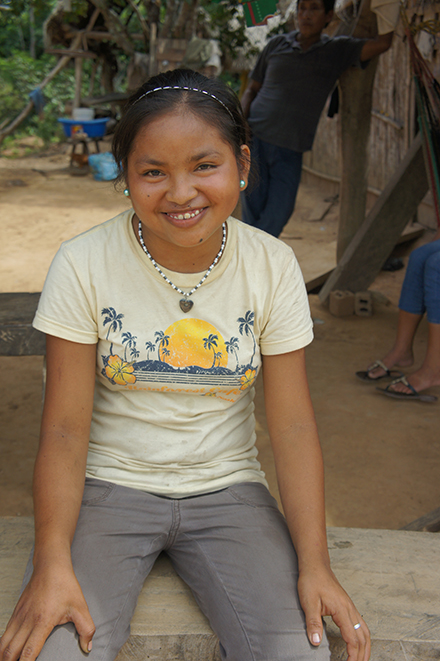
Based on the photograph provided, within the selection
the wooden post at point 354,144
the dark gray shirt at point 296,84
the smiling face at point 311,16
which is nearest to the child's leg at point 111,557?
the dark gray shirt at point 296,84

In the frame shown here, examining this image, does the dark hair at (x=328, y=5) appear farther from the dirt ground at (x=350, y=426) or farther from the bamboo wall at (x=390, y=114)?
the bamboo wall at (x=390, y=114)

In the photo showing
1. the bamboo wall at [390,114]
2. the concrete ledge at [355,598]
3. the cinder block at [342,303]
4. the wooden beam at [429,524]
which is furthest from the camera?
the bamboo wall at [390,114]

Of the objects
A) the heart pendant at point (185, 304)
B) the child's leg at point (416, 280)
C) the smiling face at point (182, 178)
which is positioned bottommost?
the child's leg at point (416, 280)

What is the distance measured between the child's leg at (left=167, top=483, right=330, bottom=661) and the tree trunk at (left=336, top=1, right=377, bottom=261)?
3.69 metres

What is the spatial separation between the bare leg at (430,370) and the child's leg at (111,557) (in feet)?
7.37

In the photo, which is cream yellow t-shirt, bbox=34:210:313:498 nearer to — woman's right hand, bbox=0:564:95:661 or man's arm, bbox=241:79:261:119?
woman's right hand, bbox=0:564:95:661

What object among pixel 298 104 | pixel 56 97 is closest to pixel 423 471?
pixel 298 104

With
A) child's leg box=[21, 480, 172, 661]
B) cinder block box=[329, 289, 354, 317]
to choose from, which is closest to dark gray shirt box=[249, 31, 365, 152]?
cinder block box=[329, 289, 354, 317]

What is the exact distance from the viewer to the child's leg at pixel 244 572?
102cm

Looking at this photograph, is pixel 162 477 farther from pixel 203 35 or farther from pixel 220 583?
pixel 203 35

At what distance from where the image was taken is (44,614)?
97 centimetres

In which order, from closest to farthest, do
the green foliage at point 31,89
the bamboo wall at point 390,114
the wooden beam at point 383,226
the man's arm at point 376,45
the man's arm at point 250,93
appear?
the man's arm at point 376,45, the man's arm at point 250,93, the wooden beam at point 383,226, the bamboo wall at point 390,114, the green foliage at point 31,89

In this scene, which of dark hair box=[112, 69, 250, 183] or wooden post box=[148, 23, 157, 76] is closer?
dark hair box=[112, 69, 250, 183]

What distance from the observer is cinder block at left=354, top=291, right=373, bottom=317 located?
4.46 m
